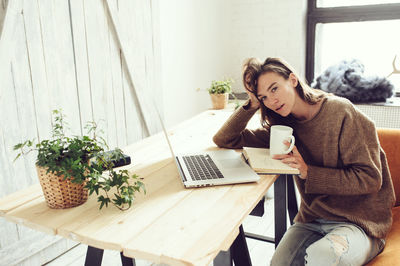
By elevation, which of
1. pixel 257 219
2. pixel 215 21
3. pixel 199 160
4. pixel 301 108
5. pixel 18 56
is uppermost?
pixel 215 21

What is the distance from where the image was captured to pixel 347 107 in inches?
50.8

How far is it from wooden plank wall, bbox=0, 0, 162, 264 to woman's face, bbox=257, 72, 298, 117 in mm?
835

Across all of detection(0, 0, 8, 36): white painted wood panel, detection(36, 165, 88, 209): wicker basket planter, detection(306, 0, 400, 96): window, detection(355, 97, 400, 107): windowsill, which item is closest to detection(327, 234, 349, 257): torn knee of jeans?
detection(36, 165, 88, 209): wicker basket planter

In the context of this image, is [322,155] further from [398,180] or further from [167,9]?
[167,9]


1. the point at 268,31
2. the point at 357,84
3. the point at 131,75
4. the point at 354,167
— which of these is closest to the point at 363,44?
the point at 357,84

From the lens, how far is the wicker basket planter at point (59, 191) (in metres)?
1.00

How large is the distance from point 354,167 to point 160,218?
71cm

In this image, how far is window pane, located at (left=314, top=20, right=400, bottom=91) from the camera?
3.22 meters

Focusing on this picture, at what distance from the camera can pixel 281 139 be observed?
1291 mm

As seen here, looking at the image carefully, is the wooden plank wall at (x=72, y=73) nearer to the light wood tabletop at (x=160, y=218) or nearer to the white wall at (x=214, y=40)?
the white wall at (x=214, y=40)

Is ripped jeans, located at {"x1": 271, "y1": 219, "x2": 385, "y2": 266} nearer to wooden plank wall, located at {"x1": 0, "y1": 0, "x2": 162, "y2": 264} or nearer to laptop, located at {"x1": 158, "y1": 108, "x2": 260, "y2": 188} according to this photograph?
laptop, located at {"x1": 158, "y1": 108, "x2": 260, "y2": 188}

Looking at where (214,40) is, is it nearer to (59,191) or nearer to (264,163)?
(264,163)

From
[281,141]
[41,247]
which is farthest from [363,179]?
[41,247]

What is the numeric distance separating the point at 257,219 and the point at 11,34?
74.8 inches
